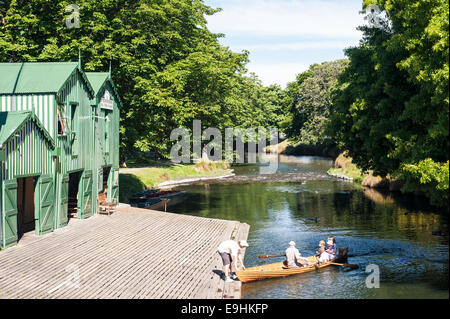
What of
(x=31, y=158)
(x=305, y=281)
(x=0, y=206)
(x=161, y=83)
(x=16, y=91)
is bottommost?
(x=305, y=281)

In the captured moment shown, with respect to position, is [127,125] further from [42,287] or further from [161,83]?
[42,287]

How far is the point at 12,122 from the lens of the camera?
23.3 meters

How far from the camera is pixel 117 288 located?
18.0 metres

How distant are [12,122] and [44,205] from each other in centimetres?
481

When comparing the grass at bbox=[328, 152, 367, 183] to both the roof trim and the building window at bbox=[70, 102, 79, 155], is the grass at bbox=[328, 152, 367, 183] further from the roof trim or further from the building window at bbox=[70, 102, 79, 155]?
the building window at bbox=[70, 102, 79, 155]

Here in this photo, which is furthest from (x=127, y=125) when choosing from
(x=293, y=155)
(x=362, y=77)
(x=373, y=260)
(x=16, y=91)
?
(x=293, y=155)

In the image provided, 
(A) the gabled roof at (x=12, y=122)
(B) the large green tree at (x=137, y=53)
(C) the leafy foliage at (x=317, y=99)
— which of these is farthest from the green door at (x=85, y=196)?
(C) the leafy foliage at (x=317, y=99)

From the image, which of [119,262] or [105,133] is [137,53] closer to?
[105,133]

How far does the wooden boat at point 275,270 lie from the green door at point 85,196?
1418cm

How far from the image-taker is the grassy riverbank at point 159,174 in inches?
1967

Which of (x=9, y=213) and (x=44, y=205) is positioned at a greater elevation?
(x=9, y=213)

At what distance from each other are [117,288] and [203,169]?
50774 millimetres

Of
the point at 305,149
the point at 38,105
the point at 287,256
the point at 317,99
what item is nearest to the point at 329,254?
the point at 287,256

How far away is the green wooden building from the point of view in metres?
22.8
